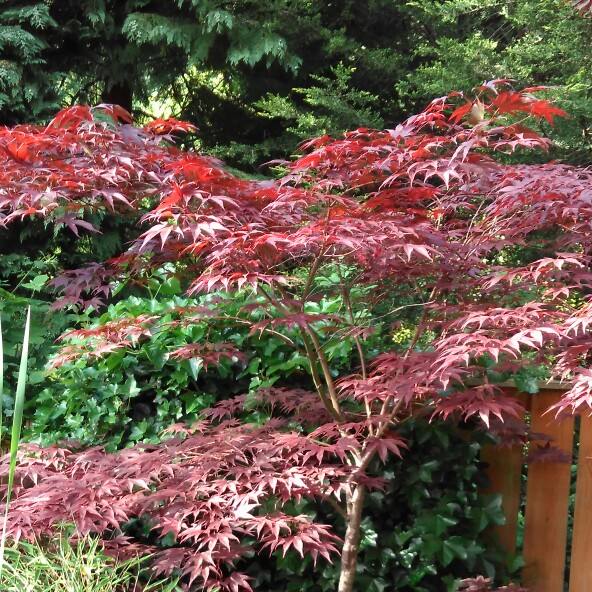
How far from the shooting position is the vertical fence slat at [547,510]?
2.78 m

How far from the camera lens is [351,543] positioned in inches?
96.9

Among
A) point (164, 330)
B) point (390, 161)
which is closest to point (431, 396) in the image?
point (390, 161)

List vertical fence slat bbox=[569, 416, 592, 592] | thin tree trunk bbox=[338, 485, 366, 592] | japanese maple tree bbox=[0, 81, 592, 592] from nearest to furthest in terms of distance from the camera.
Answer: japanese maple tree bbox=[0, 81, 592, 592] → thin tree trunk bbox=[338, 485, 366, 592] → vertical fence slat bbox=[569, 416, 592, 592]

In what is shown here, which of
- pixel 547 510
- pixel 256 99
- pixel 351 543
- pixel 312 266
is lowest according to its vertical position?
pixel 547 510

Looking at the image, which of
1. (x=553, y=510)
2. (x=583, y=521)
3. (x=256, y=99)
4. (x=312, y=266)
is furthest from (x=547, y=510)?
(x=256, y=99)

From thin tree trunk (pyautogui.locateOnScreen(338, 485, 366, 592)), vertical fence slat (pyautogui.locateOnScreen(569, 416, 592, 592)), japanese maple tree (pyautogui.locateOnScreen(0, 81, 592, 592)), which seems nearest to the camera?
japanese maple tree (pyautogui.locateOnScreen(0, 81, 592, 592))

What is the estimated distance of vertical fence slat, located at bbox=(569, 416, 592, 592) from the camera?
107 inches

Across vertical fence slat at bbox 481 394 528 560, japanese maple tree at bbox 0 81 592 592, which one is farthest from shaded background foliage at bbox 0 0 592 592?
japanese maple tree at bbox 0 81 592 592

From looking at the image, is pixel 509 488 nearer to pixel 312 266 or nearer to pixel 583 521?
pixel 583 521

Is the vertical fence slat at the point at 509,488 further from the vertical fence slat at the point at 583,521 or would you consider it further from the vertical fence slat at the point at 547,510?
the vertical fence slat at the point at 583,521

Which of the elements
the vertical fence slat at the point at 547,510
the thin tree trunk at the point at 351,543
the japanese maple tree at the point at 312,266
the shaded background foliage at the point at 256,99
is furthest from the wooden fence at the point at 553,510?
the thin tree trunk at the point at 351,543

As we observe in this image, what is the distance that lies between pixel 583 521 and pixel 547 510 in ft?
0.46

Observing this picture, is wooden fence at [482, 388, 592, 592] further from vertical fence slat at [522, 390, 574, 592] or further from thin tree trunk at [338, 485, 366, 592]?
thin tree trunk at [338, 485, 366, 592]

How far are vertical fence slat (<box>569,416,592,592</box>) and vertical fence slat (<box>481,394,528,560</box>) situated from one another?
9.2 inches
